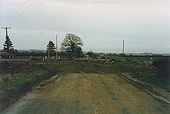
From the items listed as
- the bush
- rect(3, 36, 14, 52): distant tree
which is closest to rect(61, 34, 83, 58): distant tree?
rect(3, 36, 14, 52): distant tree

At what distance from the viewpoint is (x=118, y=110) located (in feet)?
57.7

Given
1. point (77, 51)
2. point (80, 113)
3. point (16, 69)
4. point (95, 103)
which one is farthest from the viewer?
point (77, 51)

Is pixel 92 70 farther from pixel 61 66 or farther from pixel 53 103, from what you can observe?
pixel 53 103

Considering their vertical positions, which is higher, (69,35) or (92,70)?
(69,35)

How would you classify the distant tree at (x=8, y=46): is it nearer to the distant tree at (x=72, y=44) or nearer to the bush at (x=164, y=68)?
the distant tree at (x=72, y=44)

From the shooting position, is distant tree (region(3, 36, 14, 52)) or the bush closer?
the bush

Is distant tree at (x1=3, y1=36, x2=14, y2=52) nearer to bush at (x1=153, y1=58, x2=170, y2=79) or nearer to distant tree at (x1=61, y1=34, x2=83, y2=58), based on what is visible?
distant tree at (x1=61, y1=34, x2=83, y2=58)

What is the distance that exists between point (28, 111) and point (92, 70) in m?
44.7

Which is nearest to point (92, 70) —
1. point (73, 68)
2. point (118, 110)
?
point (73, 68)

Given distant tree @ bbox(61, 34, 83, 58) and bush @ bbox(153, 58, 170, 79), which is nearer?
bush @ bbox(153, 58, 170, 79)

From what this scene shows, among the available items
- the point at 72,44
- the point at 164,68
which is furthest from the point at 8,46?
the point at 164,68

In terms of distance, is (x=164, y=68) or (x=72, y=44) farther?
(x=72, y=44)

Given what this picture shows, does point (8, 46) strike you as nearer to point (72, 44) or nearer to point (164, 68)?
point (72, 44)

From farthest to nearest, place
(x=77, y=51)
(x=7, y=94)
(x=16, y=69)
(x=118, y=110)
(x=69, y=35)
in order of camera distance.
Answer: (x=69, y=35) < (x=77, y=51) < (x=16, y=69) < (x=7, y=94) < (x=118, y=110)
